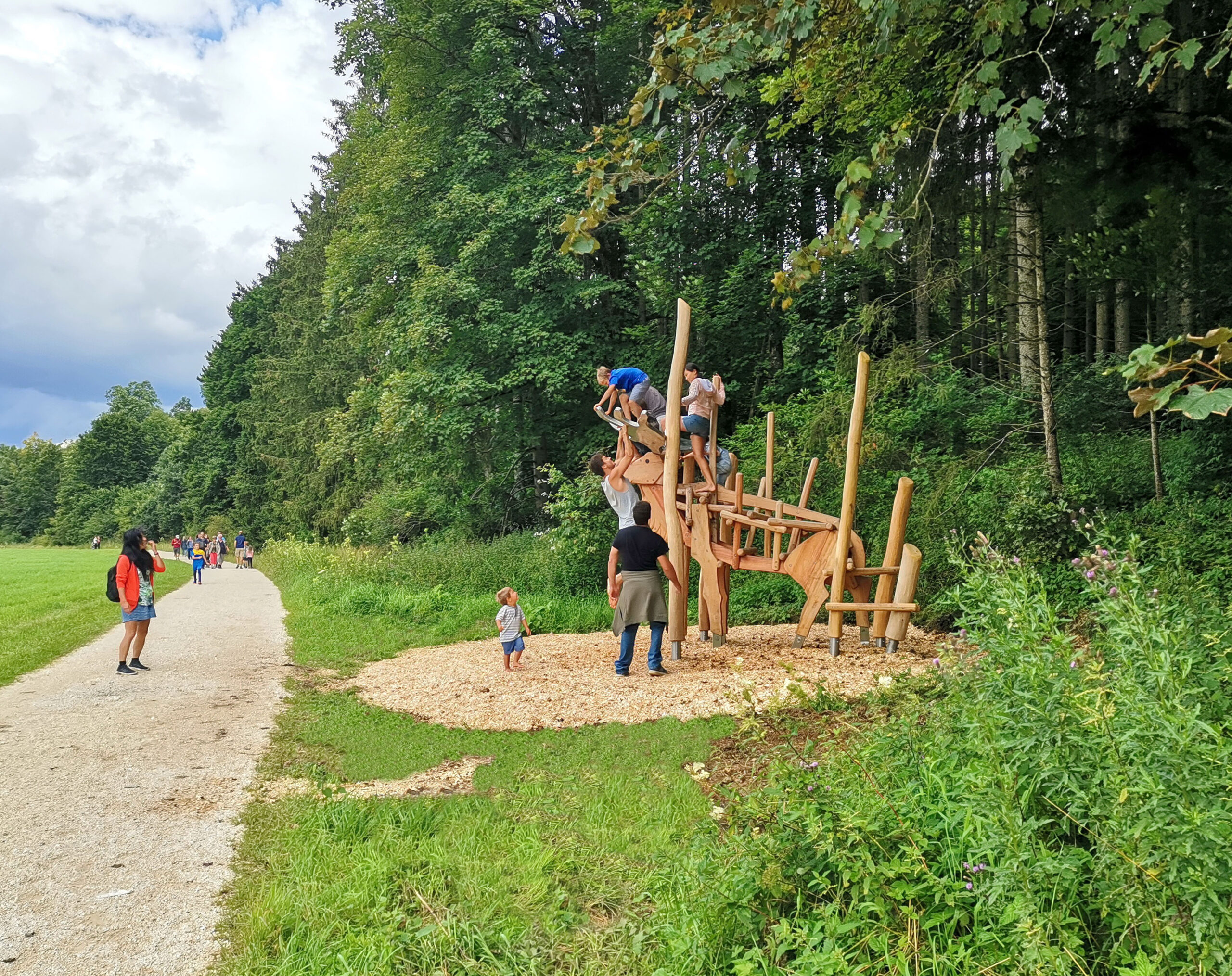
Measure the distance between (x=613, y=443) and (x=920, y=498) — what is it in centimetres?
907

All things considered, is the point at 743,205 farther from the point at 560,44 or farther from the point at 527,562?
the point at 527,562

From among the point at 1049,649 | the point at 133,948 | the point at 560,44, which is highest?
the point at 560,44

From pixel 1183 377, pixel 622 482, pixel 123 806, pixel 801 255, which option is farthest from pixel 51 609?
pixel 1183 377

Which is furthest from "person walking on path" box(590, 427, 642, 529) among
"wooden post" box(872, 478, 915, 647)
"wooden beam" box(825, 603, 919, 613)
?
"wooden post" box(872, 478, 915, 647)

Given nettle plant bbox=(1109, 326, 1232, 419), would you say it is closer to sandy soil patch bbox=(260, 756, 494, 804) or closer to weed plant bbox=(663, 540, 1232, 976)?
weed plant bbox=(663, 540, 1232, 976)

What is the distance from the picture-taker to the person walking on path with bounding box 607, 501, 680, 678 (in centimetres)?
848

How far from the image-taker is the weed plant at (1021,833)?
97.6 inches

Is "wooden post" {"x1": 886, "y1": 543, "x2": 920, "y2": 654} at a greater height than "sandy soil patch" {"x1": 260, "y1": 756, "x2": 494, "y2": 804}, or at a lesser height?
greater

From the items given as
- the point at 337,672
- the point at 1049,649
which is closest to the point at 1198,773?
the point at 1049,649

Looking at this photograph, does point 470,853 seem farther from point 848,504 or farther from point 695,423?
point 695,423

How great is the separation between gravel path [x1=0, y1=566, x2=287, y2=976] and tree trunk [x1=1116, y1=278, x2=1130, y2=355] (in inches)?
525

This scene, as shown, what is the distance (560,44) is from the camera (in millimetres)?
20312

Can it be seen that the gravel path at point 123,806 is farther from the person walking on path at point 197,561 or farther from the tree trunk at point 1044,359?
the person walking on path at point 197,561

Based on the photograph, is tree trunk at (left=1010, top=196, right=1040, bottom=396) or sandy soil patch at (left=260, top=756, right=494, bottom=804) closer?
sandy soil patch at (left=260, top=756, right=494, bottom=804)
